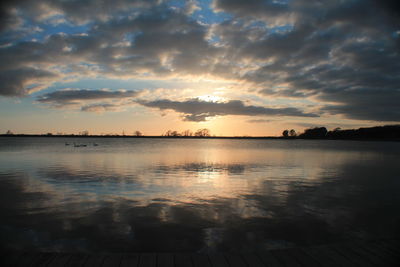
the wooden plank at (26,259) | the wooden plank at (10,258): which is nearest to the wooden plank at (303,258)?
the wooden plank at (26,259)

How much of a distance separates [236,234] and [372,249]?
157 inches

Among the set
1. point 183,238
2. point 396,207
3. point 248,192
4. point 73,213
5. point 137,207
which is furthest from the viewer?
point 248,192

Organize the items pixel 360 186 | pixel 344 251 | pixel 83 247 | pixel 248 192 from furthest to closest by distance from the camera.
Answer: pixel 360 186 < pixel 248 192 < pixel 83 247 < pixel 344 251

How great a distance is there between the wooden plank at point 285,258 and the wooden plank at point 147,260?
2614 mm

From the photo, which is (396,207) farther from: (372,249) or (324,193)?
(372,249)

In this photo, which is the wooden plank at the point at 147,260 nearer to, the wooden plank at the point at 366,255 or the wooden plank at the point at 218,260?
the wooden plank at the point at 218,260

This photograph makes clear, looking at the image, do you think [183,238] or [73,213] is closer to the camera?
[183,238]

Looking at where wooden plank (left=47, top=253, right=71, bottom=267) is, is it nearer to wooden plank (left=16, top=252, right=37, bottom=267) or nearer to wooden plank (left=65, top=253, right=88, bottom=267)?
wooden plank (left=65, top=253, right=88, bottom=267)

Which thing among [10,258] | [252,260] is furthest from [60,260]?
[252,260]

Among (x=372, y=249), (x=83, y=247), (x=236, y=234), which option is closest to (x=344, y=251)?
(x=372, y=249)

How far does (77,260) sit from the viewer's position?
566cm

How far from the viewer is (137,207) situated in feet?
41.1

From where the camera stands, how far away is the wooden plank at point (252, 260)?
5.63 m

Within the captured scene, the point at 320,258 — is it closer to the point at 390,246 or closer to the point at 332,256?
the point at 332,256
